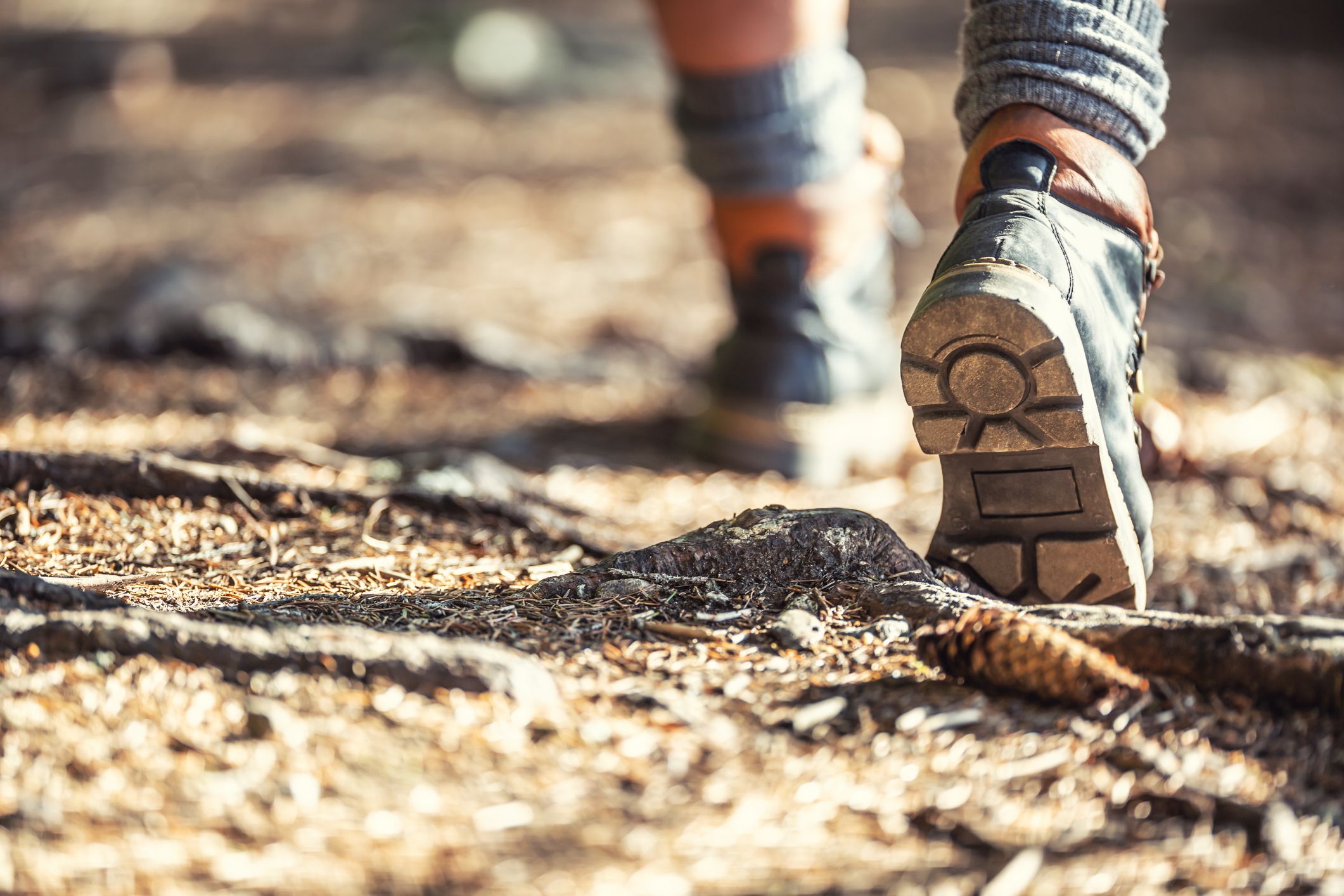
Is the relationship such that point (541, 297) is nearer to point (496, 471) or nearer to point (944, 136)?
point (496, 471)

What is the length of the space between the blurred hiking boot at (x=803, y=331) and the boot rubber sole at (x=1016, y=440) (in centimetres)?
92

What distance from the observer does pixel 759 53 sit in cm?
207

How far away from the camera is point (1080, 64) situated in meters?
1.37

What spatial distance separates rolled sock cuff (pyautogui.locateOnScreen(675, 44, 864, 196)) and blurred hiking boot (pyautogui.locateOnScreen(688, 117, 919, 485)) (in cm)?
5

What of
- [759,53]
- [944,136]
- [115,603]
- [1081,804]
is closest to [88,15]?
[944,136]

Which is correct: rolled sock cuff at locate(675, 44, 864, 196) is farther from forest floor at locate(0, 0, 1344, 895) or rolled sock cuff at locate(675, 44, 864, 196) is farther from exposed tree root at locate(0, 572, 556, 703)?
exposed tree root at locate(0, 572, 556, 703)

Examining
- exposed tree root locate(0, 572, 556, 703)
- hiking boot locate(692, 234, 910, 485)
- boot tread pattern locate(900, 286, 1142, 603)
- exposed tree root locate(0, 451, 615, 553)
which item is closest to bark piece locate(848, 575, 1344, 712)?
boot tread pattern locate(900, 286, 1142, 603)

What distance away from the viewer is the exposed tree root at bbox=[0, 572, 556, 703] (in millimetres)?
1012

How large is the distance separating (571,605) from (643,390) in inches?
66.3

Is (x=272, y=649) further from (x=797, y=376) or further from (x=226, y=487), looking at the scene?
(x=797, y=376)

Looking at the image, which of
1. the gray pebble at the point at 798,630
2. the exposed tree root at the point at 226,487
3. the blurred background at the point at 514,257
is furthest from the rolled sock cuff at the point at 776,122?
the gray pebble at the point at 798,630

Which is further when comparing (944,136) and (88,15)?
(88,15)

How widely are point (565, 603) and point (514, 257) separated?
9.67ft

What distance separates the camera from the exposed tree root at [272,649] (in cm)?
101
